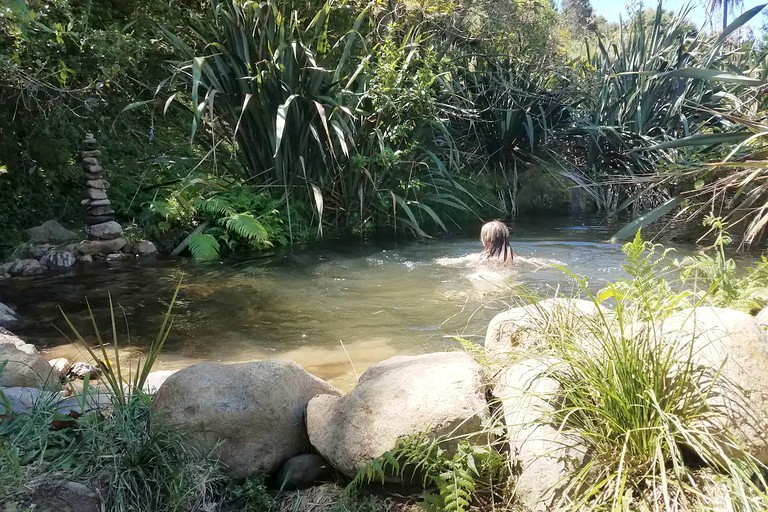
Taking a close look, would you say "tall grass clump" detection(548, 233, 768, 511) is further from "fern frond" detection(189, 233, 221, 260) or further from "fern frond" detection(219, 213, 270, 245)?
"fern frond" detection(189, 233, 221, 260)

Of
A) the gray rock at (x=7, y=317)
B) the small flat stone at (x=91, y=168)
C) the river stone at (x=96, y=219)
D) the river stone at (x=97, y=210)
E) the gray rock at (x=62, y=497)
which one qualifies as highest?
the small flat stone at (x=91, y=168)

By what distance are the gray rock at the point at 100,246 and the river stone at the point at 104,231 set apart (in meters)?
0.06

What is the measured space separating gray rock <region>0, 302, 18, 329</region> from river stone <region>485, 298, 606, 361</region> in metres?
3.91

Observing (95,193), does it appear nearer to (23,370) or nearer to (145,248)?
(145,248)

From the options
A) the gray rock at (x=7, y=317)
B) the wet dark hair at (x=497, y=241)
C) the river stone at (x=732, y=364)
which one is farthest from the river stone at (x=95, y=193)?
the river stone at (x=732, y=364)

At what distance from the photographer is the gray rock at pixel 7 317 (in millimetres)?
4629

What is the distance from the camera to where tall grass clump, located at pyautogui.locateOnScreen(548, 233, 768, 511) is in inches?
64.8

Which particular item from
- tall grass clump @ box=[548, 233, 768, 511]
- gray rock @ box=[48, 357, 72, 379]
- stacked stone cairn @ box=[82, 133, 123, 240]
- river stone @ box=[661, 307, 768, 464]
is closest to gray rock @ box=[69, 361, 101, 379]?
gray rock @ box=[48, 357, 72, 379]

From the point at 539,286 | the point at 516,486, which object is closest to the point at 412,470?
the point at 516,486

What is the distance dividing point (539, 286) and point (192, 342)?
9.91 feet

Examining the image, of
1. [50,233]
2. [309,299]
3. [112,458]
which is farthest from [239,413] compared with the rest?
[50,233]

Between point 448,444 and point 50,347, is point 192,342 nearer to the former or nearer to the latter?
point 50,347

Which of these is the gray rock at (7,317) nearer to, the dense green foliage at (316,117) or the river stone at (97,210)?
the dense green foliage at (316,117)

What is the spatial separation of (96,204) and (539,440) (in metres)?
6.69
